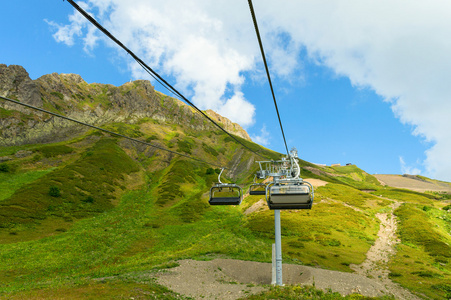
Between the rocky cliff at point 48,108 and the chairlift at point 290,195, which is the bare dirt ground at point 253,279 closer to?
the chairlift at point 290,195

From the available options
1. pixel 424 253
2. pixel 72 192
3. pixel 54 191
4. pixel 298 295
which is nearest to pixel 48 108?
pixel 72 192

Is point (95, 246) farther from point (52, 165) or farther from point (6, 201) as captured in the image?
point (52, 165)

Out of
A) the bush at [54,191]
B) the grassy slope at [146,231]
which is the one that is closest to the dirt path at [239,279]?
the grassy slope at [146,231]

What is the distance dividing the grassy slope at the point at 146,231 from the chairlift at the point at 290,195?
950cm

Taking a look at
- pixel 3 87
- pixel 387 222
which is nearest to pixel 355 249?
pixel 387 222

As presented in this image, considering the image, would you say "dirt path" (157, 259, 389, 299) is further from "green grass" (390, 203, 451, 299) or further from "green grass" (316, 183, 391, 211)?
"green grass" (316, 183, 391, 211)

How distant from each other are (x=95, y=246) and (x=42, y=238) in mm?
9094

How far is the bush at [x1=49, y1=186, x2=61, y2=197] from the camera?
178 ft

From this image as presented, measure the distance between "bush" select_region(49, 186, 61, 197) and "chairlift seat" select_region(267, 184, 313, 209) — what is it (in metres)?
59.1

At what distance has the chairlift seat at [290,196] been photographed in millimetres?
13141

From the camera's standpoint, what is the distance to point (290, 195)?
1322cm

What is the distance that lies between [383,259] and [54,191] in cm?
6784

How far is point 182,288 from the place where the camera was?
21.2 metres

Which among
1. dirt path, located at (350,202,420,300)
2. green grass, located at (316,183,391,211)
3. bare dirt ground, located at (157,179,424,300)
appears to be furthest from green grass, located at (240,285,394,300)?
green grass, located at (316,183,391,211)
